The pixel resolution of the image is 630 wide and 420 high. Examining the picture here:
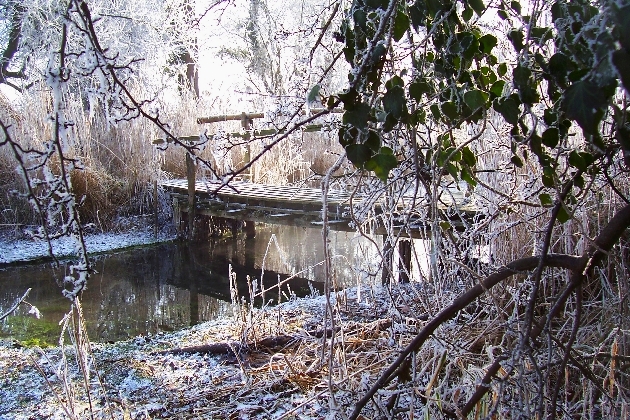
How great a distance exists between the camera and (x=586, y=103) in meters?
0.61

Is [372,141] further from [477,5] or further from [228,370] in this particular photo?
[228,370]

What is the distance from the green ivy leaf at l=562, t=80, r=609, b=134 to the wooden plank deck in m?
3.86

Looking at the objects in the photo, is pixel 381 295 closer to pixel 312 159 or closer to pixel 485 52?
pixel 485 52

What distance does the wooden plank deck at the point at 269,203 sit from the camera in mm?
5044

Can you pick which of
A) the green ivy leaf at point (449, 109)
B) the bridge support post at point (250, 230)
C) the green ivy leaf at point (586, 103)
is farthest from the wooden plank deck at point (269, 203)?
the green ivy leaf at point (586, 103)

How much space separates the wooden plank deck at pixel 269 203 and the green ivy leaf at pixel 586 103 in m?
3.86

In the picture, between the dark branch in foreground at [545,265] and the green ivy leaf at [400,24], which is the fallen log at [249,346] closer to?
the dark branch in foreground at [545,265]

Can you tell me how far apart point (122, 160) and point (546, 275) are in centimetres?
611

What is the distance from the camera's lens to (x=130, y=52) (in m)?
10.9

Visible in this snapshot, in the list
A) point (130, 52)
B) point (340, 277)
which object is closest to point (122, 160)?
point (340, 277)

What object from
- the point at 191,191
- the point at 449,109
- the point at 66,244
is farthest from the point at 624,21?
the point at 66,244

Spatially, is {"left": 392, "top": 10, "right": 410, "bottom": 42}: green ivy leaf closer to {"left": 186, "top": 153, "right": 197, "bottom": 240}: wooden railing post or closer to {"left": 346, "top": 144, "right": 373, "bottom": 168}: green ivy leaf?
{"left": 346, "top": 144, "right": 373, "bottom": 168}: green ivy leaf

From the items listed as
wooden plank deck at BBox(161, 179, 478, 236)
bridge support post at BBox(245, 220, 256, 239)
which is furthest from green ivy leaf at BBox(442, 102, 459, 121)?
bridge support post at BBox(245, 220, 256, 239)

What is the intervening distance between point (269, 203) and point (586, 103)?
5479 mm
